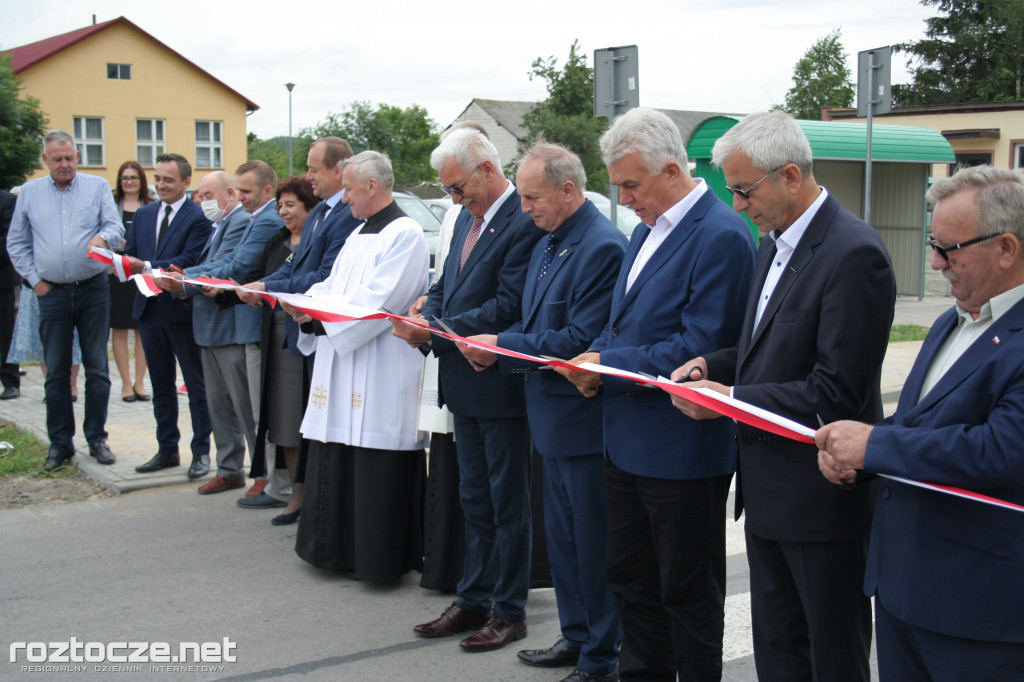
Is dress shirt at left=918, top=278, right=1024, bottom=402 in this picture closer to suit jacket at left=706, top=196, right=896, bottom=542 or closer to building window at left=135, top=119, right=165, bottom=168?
suit jacket at left=706, top=196, right=896, bottom=542

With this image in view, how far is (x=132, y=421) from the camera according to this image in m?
9.03

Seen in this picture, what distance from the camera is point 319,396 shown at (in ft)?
17.5

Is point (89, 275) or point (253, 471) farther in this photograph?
point (89, 275)

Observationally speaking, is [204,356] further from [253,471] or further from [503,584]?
[503,584]

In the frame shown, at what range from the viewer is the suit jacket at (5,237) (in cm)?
939

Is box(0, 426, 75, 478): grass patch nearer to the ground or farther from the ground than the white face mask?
nearer to the ground

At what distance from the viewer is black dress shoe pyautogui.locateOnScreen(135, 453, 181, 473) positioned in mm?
7316

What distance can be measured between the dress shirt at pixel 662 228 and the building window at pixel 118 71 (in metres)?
46.9

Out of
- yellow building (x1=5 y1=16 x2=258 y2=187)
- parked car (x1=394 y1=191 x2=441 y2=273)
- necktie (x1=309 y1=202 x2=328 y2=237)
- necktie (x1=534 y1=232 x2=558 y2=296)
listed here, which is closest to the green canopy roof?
parked car (x1=394 y1=191 x2=441 y2=273)

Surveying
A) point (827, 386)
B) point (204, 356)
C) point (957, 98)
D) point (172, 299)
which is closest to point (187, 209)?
point (172, 299)

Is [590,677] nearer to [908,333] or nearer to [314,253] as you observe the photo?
[314,253]

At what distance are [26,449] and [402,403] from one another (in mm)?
4384

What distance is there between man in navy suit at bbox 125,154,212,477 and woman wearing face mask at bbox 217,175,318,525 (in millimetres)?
1036

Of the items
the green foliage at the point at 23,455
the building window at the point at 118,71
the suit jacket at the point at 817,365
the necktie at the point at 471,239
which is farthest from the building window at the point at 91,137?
the suit jacket at the point at 817,365
